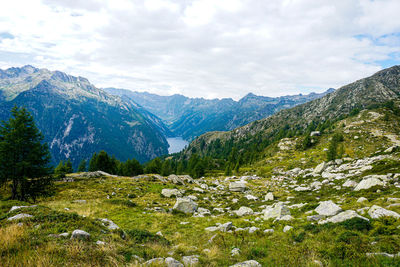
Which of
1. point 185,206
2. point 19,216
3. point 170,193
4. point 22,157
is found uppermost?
point 22,157

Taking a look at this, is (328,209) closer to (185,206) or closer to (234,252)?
(234,252)

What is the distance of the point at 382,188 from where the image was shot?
17.4 meters

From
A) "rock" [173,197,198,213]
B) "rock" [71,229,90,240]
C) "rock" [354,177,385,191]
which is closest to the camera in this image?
"rock" [71,229,90,240]

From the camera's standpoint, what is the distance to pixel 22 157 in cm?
2489

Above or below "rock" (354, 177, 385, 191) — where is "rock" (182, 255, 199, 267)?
above

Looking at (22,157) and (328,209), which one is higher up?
(22,157)

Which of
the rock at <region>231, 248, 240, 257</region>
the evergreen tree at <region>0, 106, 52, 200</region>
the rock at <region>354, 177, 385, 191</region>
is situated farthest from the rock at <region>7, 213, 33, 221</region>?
the rock at <region>354, 177, 385, 191</region>

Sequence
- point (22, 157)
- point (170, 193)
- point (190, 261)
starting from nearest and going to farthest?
point (190, 261) → point (22, 157) → point (170, 193)

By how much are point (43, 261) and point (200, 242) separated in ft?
26.9

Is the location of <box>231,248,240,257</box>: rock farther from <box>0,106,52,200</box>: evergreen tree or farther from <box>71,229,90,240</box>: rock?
<box>0,106,52,200</box>: evergreen tree

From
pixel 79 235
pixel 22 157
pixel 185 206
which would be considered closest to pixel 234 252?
pixel 79 235

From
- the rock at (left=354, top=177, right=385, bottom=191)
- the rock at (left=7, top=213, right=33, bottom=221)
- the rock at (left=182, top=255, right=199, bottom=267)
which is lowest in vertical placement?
the rock at (left=354, top=177, right=385, bottom=191)

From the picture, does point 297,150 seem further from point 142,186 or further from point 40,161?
point 40,161

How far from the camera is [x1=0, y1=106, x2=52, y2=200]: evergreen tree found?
76.9 ft
